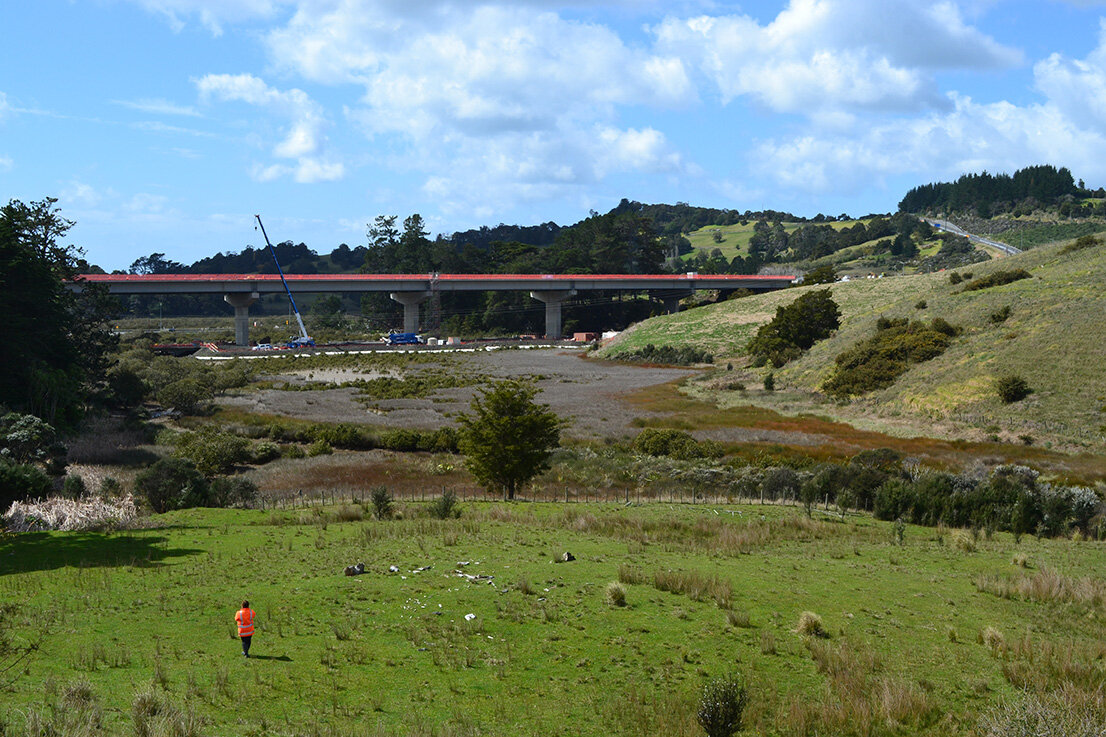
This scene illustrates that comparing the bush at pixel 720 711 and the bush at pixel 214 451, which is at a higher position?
the bush at pixel 720 711

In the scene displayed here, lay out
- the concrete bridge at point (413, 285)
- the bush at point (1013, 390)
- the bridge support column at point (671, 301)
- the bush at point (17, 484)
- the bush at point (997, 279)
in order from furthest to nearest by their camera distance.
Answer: the bridge support column at point (671, 301)
the concrete bridge at point (413, 285)
the bush at point (997, 279)
the bush at point (1013, 390)
the bush at point (17, 484)

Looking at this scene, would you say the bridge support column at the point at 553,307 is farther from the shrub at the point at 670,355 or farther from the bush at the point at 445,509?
the bush at the point at 445,509

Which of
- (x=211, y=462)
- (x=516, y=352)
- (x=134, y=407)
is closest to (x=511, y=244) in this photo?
(x=516, y=352)

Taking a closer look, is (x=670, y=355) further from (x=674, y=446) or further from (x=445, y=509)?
(x=445, y=509)

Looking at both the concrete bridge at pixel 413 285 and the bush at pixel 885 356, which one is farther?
the concrete bridge at pixel 413 285

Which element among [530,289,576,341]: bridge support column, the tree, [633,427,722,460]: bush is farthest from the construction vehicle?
the tree

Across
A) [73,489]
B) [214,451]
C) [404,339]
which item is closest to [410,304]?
[404,339]

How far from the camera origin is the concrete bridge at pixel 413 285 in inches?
5231

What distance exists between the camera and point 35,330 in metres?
48.4

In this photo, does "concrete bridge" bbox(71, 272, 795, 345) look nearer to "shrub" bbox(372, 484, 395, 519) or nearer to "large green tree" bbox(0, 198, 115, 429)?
"large green tree" bbox(0, 198, 115, 429)

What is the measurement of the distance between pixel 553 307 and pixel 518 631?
484 ft

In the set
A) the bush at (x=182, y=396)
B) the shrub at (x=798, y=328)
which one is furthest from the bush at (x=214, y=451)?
the shrub at (x=798, y=328)

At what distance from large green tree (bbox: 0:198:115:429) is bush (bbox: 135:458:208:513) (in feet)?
55.8

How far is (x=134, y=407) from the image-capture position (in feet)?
217
